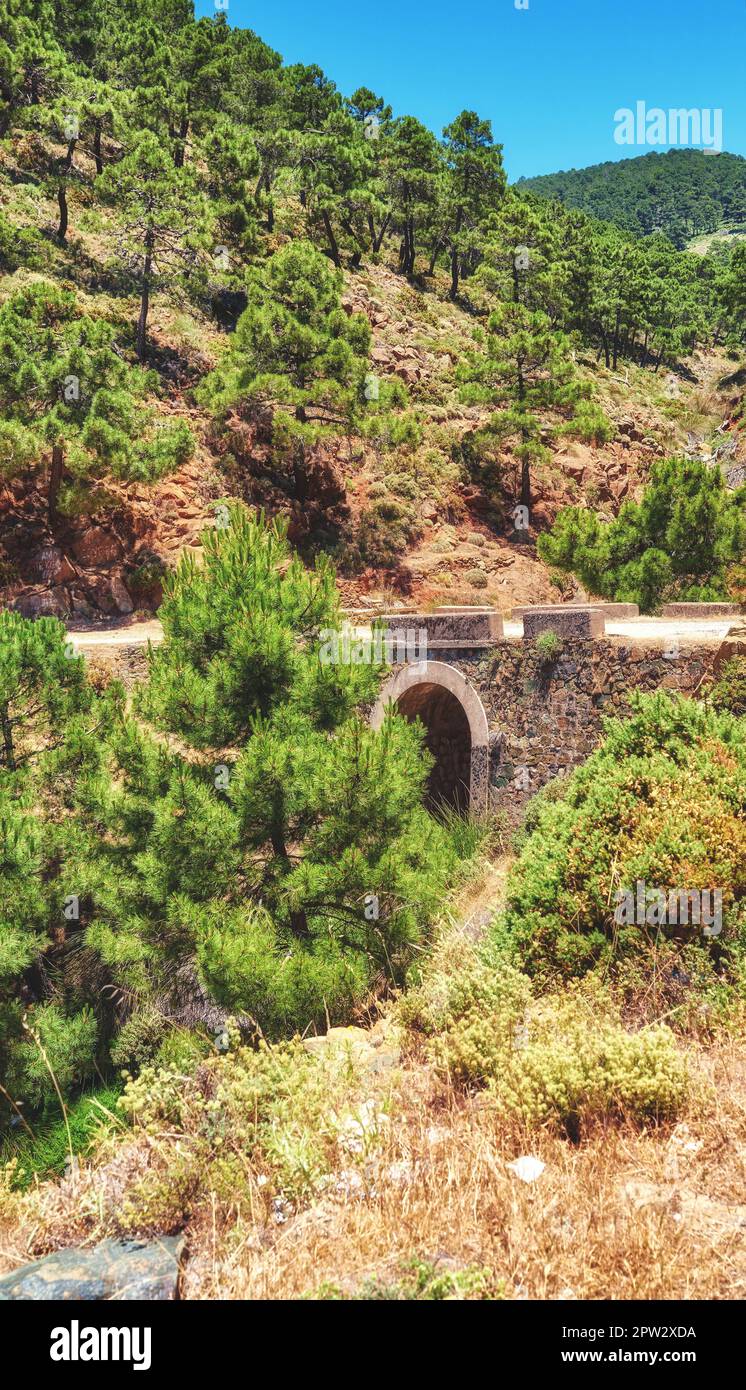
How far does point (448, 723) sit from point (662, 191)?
348 ft

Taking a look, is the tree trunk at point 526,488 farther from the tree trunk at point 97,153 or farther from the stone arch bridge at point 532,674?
the tree trunk at point 97,153

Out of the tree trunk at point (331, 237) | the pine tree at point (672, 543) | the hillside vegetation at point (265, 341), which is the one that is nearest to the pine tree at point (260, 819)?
the pine tree at point (672, 543)

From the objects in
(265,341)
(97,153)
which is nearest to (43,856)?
(265,341)

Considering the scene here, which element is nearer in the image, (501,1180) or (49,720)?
(501,1180)

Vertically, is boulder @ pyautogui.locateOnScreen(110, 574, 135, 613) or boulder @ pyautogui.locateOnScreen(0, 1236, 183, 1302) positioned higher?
boulder @ pyautogui.locateOnScreen(110, 574, 135, 613)

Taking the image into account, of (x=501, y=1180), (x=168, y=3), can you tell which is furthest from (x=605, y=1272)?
(x=168, y=3)

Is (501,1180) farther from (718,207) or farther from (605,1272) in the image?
(718,207)

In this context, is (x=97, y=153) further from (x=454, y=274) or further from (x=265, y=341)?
(x=265, y=341)

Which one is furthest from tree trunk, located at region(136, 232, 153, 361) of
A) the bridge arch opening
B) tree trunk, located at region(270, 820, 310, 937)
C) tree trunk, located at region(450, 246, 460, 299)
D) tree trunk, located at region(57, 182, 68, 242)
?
tree trunk, located at region(270, 820, 310, 937)

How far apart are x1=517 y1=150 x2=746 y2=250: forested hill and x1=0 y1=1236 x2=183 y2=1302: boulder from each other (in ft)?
310

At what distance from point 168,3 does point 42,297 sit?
31130 millimetres

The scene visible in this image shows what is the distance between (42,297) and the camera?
17500 mm

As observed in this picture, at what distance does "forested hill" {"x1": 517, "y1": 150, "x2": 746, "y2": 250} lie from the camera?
8912cm

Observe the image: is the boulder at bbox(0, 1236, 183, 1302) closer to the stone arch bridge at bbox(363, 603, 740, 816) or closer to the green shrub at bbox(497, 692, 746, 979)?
the green shrub at bbox(497, 692, 746, 979)
